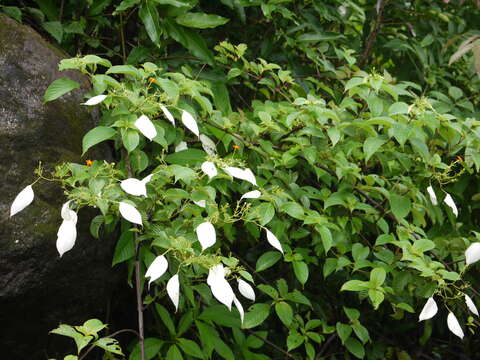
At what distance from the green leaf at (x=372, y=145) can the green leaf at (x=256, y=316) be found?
0.59 m

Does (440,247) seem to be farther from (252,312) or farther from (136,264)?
(136,264)

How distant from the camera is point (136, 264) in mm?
1654

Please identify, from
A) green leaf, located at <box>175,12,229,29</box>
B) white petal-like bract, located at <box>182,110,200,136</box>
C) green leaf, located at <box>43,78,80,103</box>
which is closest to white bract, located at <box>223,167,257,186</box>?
white petal-like bract, located at <box>182,110,200,136</box>

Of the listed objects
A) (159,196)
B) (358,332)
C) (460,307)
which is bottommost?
(358,332)

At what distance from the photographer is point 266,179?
199cm

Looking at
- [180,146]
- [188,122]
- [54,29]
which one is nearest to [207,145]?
[180,146]

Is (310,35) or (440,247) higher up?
(310,35)

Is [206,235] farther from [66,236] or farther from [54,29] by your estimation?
[54,29]

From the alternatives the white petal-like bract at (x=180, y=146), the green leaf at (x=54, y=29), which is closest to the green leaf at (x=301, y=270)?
the white petal-like bract at (x=180, y=146)

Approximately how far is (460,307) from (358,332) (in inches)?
14.6

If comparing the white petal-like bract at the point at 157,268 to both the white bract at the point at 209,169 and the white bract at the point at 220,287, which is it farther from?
the white bract at the point at 209,169

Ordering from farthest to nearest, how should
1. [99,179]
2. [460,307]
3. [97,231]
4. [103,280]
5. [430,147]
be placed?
[430,147] → [460,307] → [103,280] → [97,231] → [99,179]

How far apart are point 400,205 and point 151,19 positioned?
100 centimetres

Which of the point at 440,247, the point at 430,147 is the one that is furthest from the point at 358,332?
the point at 430,147
